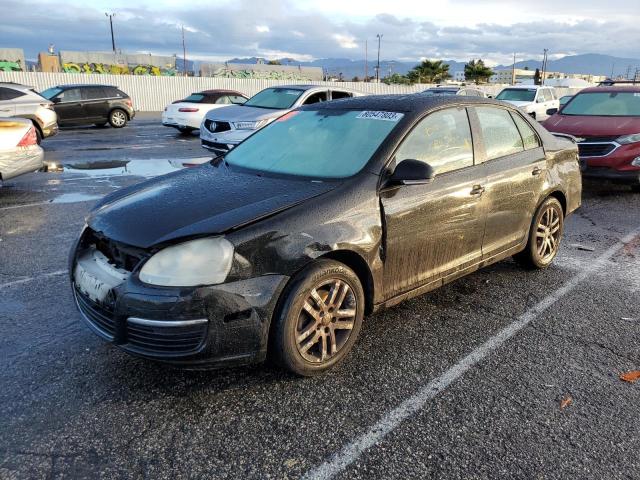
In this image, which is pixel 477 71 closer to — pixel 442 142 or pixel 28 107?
pixel 28 107

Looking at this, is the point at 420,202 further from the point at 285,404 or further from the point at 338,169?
the point at 285,404

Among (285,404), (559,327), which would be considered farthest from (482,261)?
(285,404)

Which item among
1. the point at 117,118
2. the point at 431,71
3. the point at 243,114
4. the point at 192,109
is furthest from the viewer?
the point at 431,71

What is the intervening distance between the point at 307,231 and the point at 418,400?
109 centimetres

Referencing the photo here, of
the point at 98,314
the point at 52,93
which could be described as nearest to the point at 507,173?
the point at 98,314

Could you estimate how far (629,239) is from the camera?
6094mm

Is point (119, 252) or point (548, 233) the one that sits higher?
point (119, 252)

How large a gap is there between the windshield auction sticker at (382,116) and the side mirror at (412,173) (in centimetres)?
49

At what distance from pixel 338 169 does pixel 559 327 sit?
1.94 meters

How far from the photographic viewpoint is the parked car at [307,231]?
2.66 metres

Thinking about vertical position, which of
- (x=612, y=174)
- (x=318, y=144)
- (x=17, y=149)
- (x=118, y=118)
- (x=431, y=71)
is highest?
(x=431, y=71)

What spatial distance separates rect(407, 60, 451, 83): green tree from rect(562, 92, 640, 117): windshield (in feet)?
150

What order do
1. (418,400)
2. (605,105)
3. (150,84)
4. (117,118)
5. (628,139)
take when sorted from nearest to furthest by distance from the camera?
1. (418,400)
2. (628,139)
3. (605,105)
4. (117,118)
5. (150,84)

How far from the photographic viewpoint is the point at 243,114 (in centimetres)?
1117
